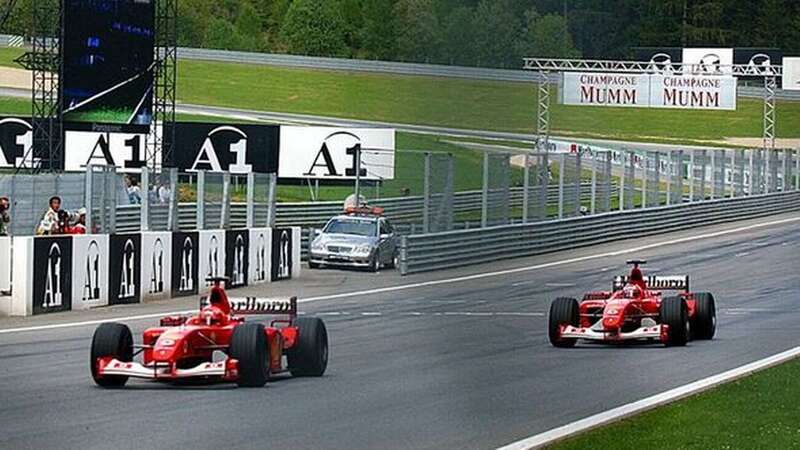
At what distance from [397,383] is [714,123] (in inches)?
619

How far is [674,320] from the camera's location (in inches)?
707

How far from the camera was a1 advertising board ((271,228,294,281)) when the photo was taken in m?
30.8

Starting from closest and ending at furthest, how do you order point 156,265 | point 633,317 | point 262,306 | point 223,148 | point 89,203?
point 262,306 < point 633,317 < point 89,203 < point 156,265 < point 223,148

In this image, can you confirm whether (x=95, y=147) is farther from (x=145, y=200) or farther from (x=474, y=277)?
(x=474, y=277)

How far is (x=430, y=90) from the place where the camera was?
457 cm

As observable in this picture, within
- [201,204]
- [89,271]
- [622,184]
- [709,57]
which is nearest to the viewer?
[709,57]

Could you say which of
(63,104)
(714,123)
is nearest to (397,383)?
(714,123)

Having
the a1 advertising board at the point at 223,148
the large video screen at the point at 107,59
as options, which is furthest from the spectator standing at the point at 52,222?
the a1 advertising board at the point at 223,148

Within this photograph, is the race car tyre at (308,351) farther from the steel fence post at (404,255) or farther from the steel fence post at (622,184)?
the steel fence post at (622,184)

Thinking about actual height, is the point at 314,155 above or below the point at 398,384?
above

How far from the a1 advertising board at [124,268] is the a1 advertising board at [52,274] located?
47.6 inches

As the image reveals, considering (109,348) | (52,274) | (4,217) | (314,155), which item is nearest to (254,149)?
(314,155)

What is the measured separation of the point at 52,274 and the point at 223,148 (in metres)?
29.5

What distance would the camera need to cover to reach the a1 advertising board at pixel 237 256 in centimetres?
2809
